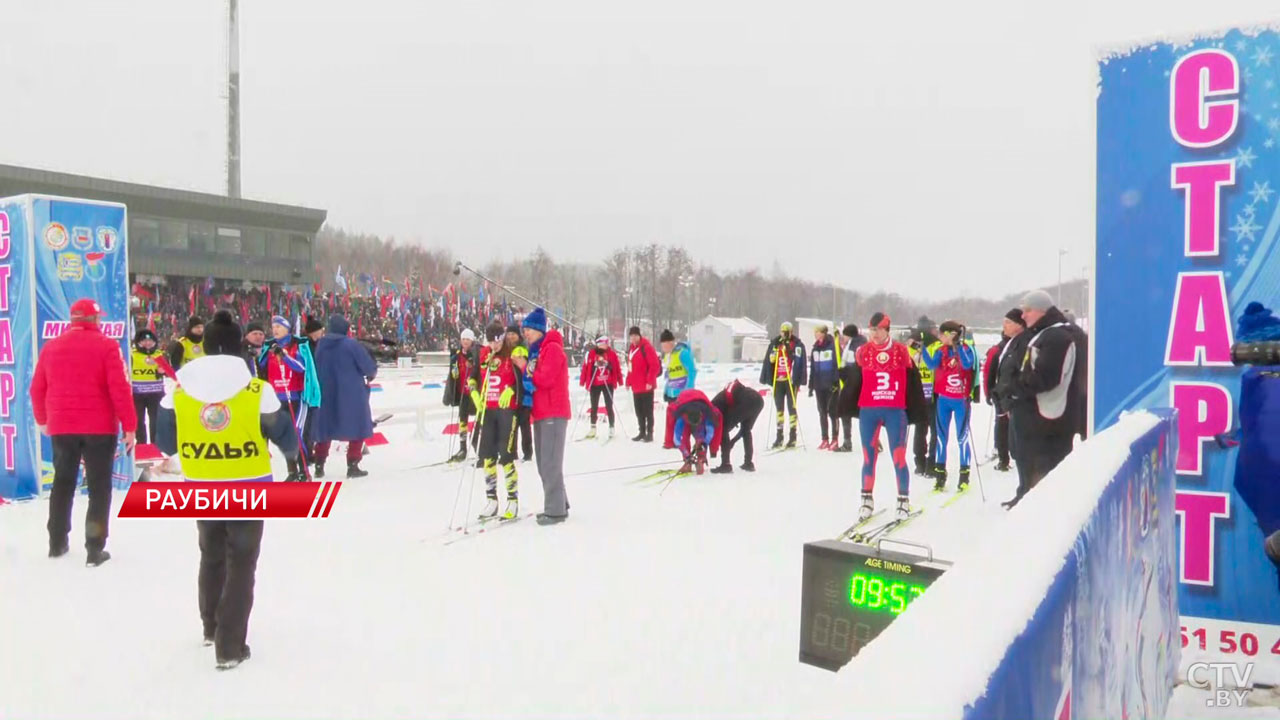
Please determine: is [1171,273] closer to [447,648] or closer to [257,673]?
[447,648]

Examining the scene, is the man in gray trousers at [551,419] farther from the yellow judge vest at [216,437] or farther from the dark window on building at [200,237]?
the dark window on building at [200,237]

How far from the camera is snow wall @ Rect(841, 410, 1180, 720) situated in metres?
1.19

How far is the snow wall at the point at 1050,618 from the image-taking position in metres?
1.19

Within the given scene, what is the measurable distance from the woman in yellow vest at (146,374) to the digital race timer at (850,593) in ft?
28.4

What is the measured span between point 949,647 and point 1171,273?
4.39 meters

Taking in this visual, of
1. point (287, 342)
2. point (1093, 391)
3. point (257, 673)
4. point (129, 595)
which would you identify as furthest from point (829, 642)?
point (287, 342)

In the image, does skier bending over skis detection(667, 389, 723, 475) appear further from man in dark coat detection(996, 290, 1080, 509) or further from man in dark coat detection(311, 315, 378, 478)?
man in dark coat detection(996, 290, 1080, 509)

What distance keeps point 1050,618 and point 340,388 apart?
9.53m

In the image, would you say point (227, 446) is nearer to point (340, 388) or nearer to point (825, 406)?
point (340, 388)

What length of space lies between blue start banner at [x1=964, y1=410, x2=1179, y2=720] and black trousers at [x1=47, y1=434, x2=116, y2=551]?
6.50 meters

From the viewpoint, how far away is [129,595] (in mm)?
5523

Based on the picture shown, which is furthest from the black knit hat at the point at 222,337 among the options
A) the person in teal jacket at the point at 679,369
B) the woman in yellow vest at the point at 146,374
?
the person in teal jacket at the point at 679,369

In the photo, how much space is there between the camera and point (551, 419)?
7.56 metres
